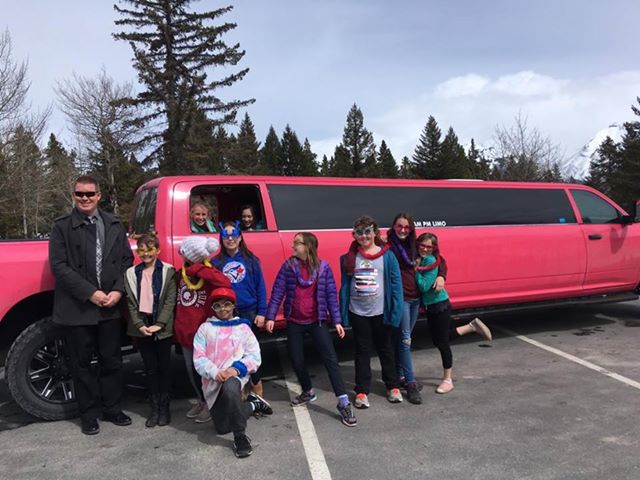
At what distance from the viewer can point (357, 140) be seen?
59.6 m

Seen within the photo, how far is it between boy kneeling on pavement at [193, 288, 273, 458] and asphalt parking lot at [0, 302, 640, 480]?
0.29 m

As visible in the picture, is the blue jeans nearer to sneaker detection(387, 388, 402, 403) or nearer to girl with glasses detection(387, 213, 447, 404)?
girl with glasses detection(387, 213, 447, 404)

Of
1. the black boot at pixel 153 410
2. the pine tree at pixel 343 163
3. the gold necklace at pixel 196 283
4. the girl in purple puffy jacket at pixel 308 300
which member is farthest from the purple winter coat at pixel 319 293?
the pine tree at pixel 343 163

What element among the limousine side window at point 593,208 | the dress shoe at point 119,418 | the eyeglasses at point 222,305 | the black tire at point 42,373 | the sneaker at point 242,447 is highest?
the limousine side window at point 593,208

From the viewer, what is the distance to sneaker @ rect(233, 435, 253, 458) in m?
3.35

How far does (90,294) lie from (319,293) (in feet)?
5.71

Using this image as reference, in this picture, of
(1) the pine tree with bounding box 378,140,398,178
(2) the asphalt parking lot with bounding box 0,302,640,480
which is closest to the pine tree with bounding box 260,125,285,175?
(1) the pine tree with bounding box 378,140,398,178

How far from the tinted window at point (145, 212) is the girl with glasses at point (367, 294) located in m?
1.93

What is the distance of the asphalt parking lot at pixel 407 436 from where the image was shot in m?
3.16

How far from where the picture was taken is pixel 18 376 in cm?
398

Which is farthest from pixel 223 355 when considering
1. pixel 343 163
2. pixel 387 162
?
pixel 387 162

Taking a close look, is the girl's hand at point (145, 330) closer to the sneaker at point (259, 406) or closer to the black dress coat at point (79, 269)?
the black dress coat at point (79, 269)

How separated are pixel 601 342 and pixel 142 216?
5.52m

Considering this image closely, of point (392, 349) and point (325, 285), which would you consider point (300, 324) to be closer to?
point (325, 285)
